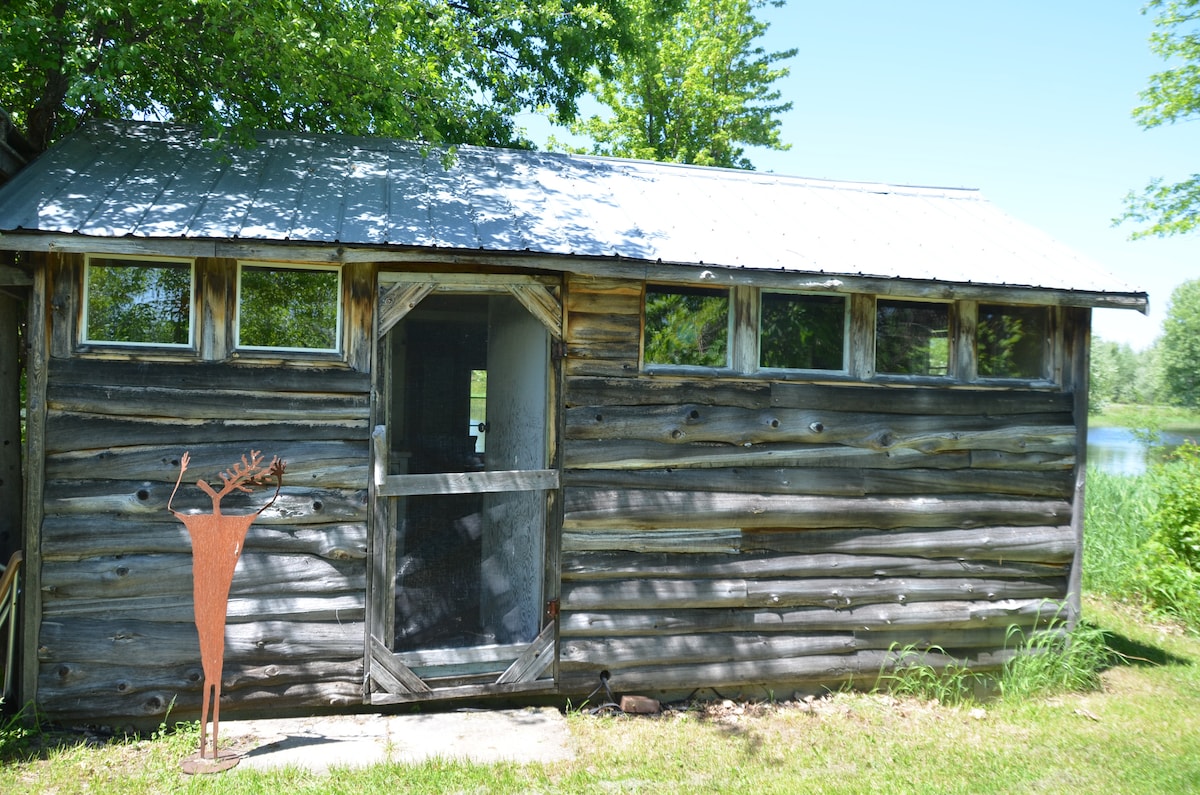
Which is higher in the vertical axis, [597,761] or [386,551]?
[386,551]

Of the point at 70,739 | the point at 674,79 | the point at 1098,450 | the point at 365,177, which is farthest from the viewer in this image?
the point at 1098,450

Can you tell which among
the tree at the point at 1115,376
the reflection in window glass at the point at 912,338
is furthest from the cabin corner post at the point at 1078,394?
the tree at the point at 1115,376

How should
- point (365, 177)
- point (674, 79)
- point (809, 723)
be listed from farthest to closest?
point (674, 79) → point (365, 177) → point (809, 723)

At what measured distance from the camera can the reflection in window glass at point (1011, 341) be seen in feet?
22.3

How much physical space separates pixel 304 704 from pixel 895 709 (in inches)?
168

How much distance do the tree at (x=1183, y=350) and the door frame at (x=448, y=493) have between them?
47978mm

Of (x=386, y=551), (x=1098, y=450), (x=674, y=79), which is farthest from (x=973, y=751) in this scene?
(x=1098, y=450)

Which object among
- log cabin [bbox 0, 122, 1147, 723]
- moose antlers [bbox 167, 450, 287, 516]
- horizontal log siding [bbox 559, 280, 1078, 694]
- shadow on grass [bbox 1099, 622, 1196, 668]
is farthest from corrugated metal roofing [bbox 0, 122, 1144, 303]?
shadow on grass [bbox 1099, 622, 1196, 668]

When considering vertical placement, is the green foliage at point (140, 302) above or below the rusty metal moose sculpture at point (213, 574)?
above

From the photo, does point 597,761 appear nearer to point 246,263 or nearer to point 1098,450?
point 246,263

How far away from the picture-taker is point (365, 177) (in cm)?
662

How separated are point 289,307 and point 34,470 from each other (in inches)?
71.5

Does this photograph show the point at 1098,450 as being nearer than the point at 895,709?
No

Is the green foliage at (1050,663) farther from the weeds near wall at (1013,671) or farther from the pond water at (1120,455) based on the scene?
the pond water at (1120,455)
